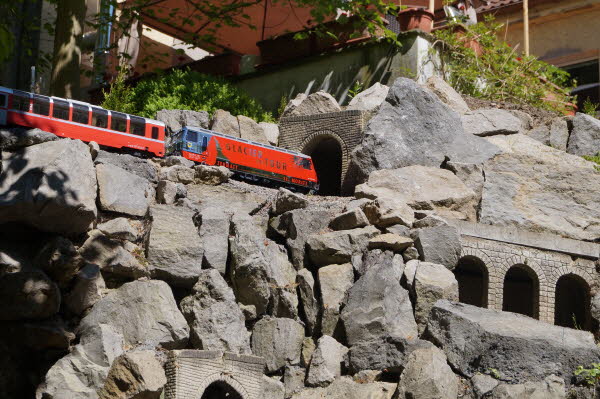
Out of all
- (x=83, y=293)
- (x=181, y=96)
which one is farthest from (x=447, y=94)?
(x=83, y=293)

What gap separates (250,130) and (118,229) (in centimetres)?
759

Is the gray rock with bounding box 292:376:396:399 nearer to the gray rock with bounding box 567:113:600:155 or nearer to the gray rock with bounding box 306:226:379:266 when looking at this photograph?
the gray rock with bounding box 306:226:379:266

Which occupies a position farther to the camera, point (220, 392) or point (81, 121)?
point (81, 121)

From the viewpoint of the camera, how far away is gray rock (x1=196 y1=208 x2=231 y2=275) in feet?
64.6

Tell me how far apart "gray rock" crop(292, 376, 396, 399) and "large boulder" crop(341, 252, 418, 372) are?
545 millimetres

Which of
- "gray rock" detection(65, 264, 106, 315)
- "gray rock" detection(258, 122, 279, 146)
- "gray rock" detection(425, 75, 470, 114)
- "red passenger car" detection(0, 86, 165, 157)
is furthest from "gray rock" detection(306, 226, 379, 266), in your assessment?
"gray rock" detection(425, 75, 470, 114)

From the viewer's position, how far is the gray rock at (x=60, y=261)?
1791cm

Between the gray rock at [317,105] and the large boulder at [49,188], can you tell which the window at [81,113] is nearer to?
the large boulder at [49,188]

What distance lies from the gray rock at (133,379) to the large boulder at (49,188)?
3.42 m

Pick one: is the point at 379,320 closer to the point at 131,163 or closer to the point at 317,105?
the point at 131,163

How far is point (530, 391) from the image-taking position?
1711 cm

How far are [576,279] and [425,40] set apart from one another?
9.07m

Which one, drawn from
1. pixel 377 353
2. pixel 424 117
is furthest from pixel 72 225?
pixel 424 117

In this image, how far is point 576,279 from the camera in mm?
22609
